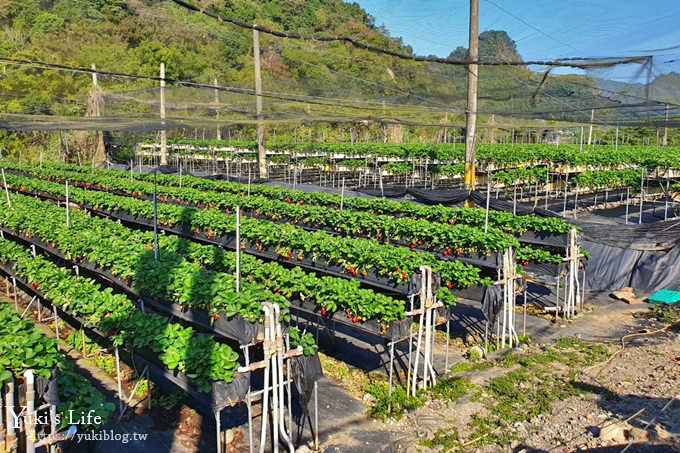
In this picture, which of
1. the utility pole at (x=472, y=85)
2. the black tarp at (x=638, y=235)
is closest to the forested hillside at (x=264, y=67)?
the utility pole at (x=472, y=85)

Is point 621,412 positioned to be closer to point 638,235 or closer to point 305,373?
point 305,373

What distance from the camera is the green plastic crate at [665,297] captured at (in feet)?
41.5

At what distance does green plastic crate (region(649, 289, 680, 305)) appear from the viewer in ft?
41.5

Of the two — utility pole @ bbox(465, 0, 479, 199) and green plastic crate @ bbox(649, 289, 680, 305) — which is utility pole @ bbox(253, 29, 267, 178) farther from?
green plastic crate @ bbox(649, 289, 680, 305)

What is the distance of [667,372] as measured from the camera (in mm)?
8766

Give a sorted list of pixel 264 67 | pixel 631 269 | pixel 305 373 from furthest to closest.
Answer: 1. pixel 264 67
2. pixel 631 269
3. pixel 305 373

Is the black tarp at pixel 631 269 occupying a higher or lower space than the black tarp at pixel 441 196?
lower

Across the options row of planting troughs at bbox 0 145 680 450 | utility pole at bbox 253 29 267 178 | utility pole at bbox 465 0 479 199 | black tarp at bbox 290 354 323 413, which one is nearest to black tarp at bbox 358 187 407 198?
row of planting troughs at bbox 0 145 680 450

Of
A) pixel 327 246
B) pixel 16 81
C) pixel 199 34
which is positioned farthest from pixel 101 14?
pixel 327 246

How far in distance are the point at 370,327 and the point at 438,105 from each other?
36.6 feet

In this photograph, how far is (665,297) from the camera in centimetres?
1288

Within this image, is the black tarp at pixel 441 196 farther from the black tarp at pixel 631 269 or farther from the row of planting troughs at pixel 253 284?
the black tarp at pixel 631 269

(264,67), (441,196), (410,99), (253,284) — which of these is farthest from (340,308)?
(264,67)

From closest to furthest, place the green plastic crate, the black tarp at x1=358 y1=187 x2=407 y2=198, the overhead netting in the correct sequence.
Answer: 1. the green plastic crate
2. the overhead netting
3. the black tarp at x1=358 y1=187 x2=407 y2=198
